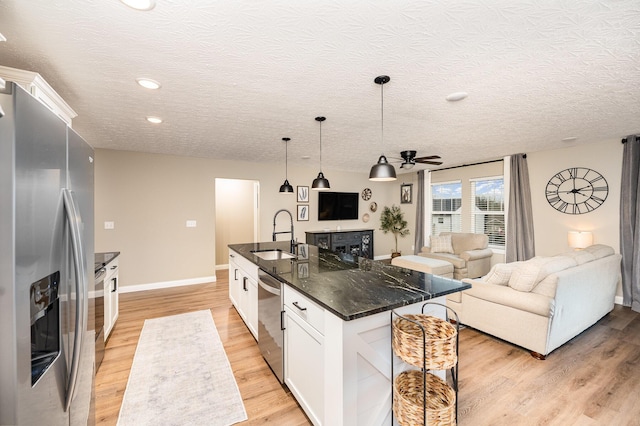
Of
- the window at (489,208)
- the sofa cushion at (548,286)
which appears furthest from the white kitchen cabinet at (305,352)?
the window at (489,208)

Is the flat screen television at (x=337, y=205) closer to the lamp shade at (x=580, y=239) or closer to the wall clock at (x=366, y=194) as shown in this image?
the wall clock at (x=366, y=194)

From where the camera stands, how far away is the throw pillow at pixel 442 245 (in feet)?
18.8

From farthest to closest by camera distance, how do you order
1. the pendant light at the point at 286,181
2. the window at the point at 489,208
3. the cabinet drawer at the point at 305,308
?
the window at the point at 489,208, the pendant light at the point at 286,181, the cabinet drawer at the point at 305,308

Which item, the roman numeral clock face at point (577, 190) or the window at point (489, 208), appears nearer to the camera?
the roman numeral clock face at point (577, 190)

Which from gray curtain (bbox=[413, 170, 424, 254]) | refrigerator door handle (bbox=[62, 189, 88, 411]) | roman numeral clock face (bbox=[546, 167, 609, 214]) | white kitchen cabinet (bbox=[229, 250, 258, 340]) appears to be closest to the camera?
refrigerator door handle (bbox=[62, 189, 88, 411])

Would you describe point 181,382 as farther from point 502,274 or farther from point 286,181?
point 502,274

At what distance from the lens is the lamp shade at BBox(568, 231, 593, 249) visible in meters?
4.09

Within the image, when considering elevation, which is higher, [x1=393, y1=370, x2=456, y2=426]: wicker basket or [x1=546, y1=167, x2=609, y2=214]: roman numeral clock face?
[x1=546, y1=167, x2=609, y2=214]: roman numeral clock face

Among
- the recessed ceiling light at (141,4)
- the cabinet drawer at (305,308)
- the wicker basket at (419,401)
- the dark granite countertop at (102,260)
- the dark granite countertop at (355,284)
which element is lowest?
the wicker basket at (419,401)

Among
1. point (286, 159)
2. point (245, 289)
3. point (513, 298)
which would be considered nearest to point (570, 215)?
point (513, 298)

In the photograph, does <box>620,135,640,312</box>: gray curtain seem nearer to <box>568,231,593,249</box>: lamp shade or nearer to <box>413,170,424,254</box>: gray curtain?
<box>568,231,593,249</box>: lamp shade

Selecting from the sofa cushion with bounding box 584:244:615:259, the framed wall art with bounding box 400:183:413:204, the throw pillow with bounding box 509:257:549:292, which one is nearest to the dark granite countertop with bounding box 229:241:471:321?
the throw pillow with bounding box 509:257:549:292

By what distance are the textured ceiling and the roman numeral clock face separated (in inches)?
41.7

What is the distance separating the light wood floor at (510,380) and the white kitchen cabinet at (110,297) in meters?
0.18
